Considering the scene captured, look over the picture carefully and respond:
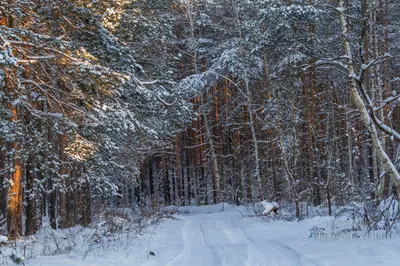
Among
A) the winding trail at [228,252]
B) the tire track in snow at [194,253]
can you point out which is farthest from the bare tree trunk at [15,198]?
the tire track in snow at [194,253]

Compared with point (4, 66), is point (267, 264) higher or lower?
lower

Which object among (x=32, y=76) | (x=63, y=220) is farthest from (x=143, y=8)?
(x=63, y=220)

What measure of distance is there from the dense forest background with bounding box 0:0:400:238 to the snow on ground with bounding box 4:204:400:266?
1714mm

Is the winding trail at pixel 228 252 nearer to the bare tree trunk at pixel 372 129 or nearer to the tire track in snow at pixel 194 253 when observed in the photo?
the tire track in snow at pixel 194 253

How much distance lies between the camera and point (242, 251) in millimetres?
7539

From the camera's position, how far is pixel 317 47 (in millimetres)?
16203

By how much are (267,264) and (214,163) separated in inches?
717

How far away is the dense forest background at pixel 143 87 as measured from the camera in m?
8.70

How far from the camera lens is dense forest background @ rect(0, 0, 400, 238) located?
870 cm

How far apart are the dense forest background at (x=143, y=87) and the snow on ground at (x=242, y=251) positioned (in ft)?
5.62

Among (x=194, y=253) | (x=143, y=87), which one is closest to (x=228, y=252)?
(x=194, y=253)

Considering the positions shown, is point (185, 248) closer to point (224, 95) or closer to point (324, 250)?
point (324, 250)

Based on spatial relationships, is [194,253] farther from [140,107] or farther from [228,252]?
[140,107]

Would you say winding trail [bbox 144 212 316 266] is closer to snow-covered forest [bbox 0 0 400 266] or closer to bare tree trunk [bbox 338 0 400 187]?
snow-covered forest [bbox 0 0 400 266]
